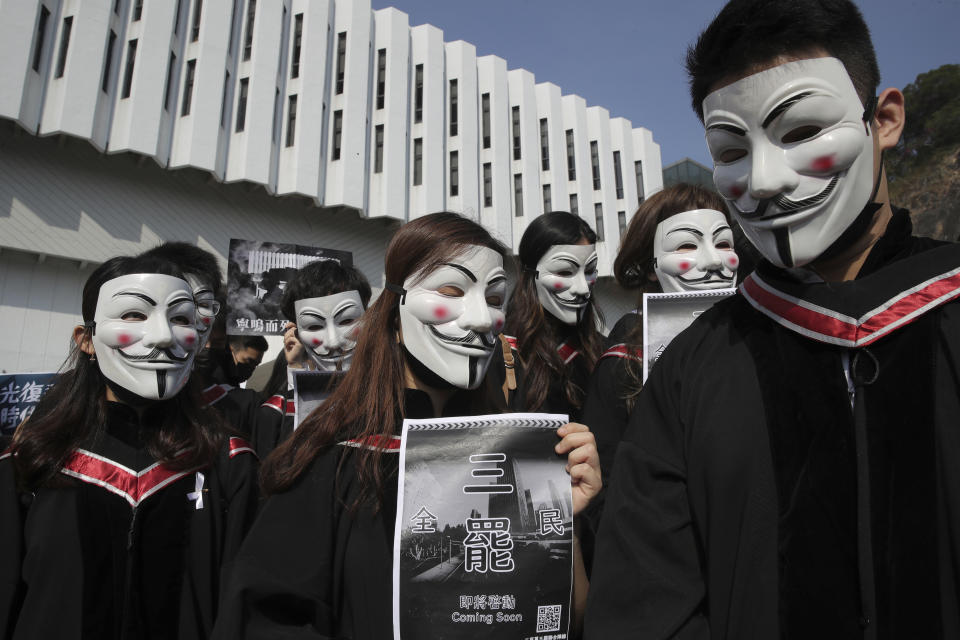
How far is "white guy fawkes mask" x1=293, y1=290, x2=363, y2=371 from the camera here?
4.52m

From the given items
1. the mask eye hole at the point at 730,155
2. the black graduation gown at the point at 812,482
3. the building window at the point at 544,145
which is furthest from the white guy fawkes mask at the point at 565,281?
the building window at the point at 544,145

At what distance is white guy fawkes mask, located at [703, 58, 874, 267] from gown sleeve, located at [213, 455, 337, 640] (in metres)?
1.45

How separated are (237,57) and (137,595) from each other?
890 inches

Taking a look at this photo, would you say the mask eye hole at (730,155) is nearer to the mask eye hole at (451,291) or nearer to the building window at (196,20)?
the mask eye hole at (451,291)

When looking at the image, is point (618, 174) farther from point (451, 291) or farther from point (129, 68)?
point (451, 291)

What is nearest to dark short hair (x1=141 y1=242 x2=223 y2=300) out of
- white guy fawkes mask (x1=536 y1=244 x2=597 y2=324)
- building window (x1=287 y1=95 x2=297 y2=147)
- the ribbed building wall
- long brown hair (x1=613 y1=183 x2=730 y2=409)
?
white guy fawkes mask (x1=536 y1=244 x2=597 y2=324)

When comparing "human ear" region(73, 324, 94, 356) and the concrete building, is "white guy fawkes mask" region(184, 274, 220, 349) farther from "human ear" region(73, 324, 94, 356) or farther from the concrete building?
the concrete building

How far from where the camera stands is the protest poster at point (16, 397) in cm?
483

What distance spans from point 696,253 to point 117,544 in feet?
9.72

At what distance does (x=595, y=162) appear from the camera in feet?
99.2

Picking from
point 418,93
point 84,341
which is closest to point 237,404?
point 84,341

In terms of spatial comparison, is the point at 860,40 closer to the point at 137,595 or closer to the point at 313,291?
the point at 137,595

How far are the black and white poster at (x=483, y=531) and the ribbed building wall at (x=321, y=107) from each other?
1794 cm

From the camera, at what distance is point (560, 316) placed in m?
4.10
